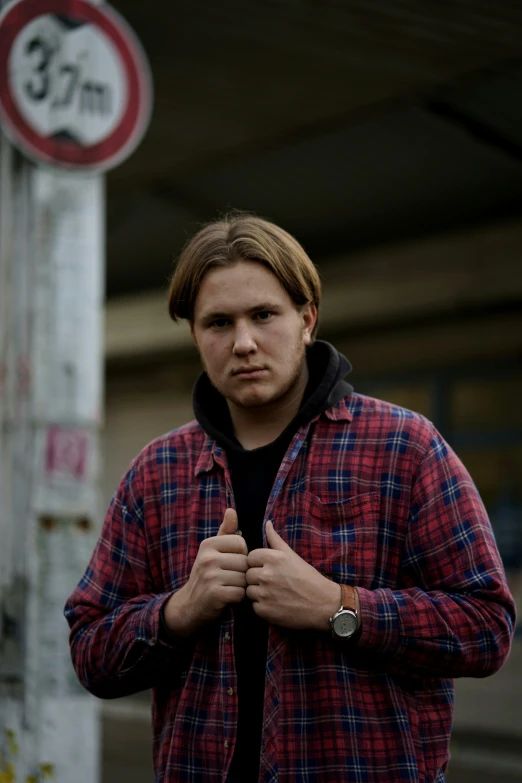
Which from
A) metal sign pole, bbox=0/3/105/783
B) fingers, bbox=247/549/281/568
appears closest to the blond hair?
fingers, bbox=247/549/281/568

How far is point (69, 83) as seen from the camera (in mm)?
4137

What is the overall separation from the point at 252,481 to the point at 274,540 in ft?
0.79

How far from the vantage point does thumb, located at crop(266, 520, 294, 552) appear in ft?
6.96

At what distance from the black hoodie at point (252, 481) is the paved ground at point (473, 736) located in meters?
5.46

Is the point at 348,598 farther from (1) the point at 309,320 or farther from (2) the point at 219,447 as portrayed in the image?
(1) the point at 309,320

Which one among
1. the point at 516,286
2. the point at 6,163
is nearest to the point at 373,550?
the point at 6,163

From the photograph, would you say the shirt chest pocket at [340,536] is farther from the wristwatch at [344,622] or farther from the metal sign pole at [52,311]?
the metal sign pole at [52,311]

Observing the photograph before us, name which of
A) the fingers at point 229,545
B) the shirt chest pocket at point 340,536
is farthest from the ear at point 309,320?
the fingers at point 229,545

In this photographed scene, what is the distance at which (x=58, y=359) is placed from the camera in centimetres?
419

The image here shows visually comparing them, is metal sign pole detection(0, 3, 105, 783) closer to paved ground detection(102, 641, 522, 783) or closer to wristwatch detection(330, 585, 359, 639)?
wristwatch detection(330, 585, 359, 639)

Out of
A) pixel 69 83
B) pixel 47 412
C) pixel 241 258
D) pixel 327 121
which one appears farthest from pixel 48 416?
pixel 327 121

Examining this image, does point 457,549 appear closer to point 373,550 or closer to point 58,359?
point 373,550

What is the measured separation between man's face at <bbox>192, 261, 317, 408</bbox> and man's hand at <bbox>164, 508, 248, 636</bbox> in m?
0.27

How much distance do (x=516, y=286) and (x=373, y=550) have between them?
7.54 m
